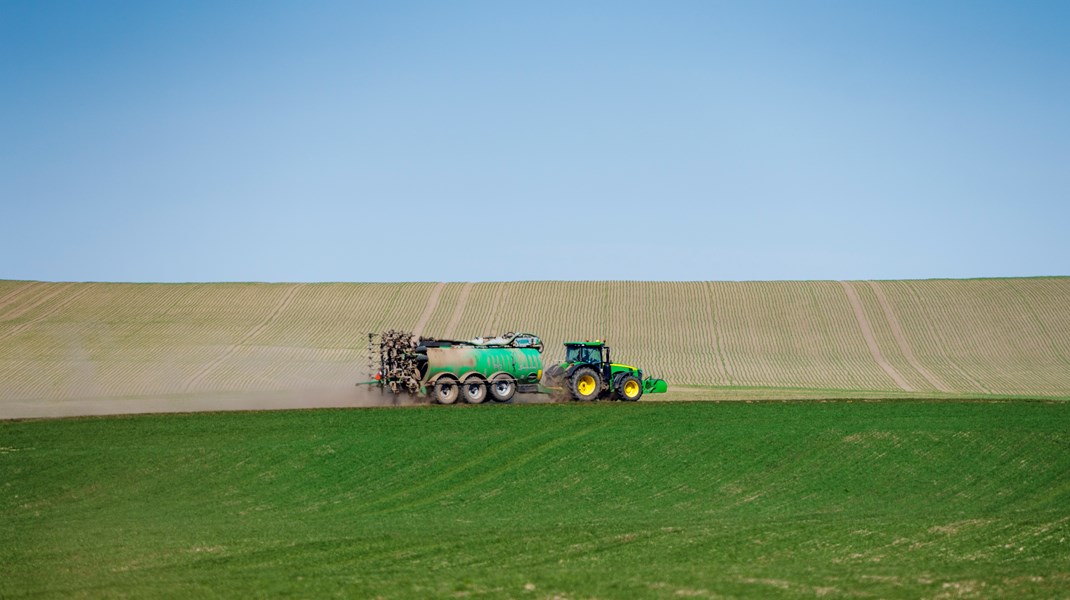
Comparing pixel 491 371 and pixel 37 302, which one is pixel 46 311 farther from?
pixel 491 371

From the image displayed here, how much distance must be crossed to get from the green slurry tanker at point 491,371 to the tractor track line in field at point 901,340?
2445 centimetres

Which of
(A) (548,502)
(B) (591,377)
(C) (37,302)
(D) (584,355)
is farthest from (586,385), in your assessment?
(C) (37,302)

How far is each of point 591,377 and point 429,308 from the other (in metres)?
42.3

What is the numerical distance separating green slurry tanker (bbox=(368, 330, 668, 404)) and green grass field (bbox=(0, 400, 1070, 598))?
2.37m

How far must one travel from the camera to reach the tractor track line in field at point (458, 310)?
7303 cm

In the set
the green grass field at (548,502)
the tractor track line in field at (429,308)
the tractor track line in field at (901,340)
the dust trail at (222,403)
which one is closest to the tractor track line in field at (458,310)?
the tractor track line in field at (429,308)

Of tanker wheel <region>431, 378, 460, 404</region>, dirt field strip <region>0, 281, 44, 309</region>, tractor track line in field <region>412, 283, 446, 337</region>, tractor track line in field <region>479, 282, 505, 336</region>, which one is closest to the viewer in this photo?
tanker wheel <region>431, 378, 460, 404</region>

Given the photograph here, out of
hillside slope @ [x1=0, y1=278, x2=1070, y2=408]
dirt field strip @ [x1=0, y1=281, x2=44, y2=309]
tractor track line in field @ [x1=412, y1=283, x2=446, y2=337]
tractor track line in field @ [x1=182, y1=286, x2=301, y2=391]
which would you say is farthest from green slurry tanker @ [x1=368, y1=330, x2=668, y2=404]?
dirt field strip @ [x1=0, y1=281, x2=44, y2=309]

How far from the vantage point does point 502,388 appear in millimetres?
39719

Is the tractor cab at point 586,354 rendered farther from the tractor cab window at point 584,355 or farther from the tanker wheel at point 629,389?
the tanker wheel at point 629,389

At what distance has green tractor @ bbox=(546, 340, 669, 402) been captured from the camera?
39.9m

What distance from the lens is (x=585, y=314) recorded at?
79188mm

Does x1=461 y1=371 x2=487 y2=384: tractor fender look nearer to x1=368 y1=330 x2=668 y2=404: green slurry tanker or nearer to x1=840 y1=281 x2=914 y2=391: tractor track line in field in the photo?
x1=368 y1=330 x2=668 y2=404: green slurry tanker

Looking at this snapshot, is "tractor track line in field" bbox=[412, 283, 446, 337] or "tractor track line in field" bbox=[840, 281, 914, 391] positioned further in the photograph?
"tractor track line in field" bbox=[412, 283, 446, 337]
